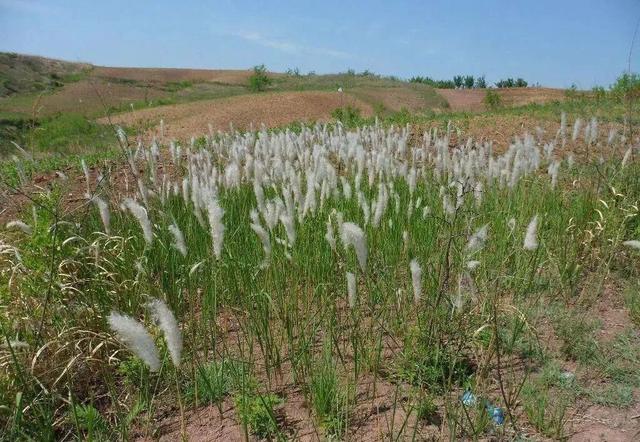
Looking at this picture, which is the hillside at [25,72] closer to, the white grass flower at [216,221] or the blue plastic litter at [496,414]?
the white grass flower at [216,221]

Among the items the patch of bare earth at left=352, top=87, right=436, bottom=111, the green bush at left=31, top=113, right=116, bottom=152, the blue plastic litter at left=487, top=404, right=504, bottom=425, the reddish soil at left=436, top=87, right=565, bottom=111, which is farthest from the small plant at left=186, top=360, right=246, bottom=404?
the reddish soil at left=436, top=87, right=565, bottom=111

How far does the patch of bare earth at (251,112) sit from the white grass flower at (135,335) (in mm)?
15579

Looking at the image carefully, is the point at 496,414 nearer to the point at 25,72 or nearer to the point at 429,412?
the point at 429,412

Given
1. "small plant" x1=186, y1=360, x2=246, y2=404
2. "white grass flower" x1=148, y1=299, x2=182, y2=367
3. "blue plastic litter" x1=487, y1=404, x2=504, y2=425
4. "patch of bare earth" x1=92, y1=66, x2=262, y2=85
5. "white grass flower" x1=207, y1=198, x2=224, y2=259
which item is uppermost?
"patch of bare earth" x1=92, y1=66, x2=262, y2=85

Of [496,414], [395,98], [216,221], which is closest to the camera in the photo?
[216,221]

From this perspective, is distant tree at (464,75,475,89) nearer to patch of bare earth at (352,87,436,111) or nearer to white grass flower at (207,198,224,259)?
patch of bare earth at (352,87,436,111)

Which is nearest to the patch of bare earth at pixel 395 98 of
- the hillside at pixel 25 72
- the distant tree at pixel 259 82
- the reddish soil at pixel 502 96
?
the reddish soil at pixel 502 96

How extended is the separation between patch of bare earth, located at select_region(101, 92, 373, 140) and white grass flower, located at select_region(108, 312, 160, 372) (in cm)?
1558

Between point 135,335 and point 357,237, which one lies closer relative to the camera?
point 135,335

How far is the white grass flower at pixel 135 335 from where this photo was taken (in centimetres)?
131

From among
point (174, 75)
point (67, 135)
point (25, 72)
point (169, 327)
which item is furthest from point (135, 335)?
point (174, 75)

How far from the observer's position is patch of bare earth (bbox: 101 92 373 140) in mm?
17703

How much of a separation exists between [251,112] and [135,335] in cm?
1857

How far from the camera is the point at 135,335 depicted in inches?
53.4
